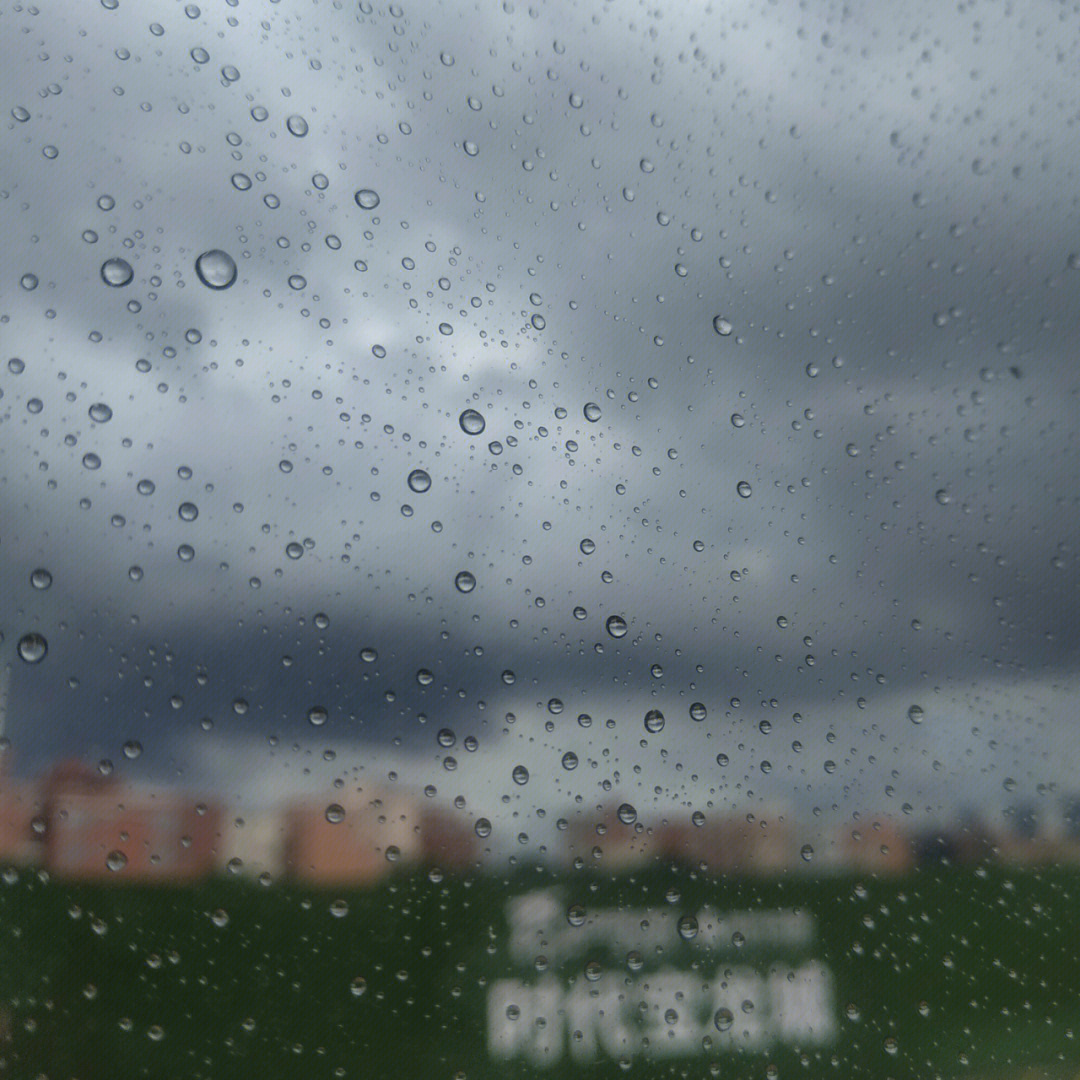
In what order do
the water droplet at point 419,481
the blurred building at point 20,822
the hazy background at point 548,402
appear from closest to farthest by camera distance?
the blurred building at point 20,822 < the hazy background at point 548,402 < the water droplet at point 419,481

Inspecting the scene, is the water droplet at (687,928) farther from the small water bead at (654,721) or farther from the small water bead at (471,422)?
the small water bead at (471,422)

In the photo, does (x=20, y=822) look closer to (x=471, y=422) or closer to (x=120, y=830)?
(x=120, y=830)

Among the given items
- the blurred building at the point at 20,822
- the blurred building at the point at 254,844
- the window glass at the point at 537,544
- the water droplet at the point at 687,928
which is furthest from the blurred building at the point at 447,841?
the blurred building at the point at 20,822

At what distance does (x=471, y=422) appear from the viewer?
40.0 inches

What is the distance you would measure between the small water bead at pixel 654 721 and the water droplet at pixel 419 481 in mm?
355

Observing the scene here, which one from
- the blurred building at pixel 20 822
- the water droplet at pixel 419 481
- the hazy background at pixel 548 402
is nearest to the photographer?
the blurred building at pixel 20 822

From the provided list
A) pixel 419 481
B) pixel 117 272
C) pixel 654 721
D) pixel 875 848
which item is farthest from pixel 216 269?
pixel 875 848

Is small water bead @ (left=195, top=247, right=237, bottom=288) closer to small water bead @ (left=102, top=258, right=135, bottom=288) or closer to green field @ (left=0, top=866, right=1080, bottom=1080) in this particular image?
small water bead @ (left=102, top=258, right=135, bottom=288)

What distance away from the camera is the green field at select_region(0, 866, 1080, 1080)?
792 mm

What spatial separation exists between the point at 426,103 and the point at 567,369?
14.0 inches

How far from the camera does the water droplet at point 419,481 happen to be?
99cm

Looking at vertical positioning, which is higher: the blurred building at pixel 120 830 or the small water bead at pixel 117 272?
the small water bead at pixel 117 272

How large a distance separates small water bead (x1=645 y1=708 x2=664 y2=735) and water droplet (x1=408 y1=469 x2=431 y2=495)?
1.16 ft

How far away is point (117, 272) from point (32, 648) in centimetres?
39
